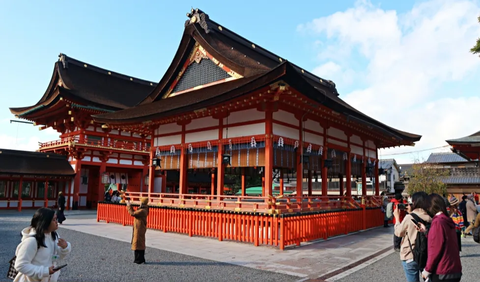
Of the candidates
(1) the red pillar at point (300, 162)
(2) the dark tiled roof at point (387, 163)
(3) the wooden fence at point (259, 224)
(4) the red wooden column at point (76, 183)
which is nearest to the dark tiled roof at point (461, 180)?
(2) the dark tiled roof at point (387, 163)

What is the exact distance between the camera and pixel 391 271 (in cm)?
726

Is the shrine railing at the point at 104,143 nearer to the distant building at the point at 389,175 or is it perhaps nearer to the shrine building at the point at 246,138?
the shrine building at the point at 246,138

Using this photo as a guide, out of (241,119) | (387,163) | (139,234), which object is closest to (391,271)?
(139,234)

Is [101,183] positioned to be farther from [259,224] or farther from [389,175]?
[389,175]

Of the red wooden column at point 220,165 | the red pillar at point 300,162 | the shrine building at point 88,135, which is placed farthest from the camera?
the shrine building at point 88,135

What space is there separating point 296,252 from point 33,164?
2185cm

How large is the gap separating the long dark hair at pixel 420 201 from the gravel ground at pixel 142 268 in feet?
10.2

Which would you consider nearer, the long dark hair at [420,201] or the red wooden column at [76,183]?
the long dark hair at [420,201]

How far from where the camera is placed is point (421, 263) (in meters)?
3.96

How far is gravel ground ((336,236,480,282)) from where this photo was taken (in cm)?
664

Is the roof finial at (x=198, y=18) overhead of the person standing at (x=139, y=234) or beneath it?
overhead

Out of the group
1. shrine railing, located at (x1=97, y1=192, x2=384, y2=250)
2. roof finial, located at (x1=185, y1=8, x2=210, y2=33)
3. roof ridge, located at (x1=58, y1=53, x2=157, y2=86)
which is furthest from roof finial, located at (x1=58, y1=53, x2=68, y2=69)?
shrine railing, located at (x1=97, y1=192, x2=384, y2=250)

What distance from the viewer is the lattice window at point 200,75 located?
14.1m

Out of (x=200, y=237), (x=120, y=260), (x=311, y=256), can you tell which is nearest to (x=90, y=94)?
(x=200, y=237)
